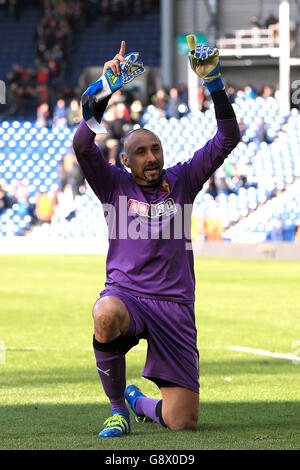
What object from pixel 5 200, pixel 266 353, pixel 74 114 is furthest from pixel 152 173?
pixel 74 114

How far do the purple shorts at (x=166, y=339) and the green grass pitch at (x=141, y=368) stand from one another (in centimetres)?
A: 31

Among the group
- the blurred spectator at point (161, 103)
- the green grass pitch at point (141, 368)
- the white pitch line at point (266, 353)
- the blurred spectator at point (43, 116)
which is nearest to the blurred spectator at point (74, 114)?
the blurred spectator at point (43, 116)

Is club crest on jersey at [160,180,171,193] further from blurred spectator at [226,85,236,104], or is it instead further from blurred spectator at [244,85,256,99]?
blurred spectator at [244,85,256,99]

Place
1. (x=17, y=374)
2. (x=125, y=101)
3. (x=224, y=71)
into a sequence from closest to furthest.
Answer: (x=17, y=374), (x=125, y=101), (x=224, y=71)

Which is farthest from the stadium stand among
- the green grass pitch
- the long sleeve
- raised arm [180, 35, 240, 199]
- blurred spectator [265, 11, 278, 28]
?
the long sleeve

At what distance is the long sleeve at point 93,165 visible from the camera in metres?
5.99

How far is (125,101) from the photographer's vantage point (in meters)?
32.2

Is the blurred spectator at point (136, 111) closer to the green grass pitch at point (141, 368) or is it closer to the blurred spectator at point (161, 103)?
the blurred spectator at point (161, 103)

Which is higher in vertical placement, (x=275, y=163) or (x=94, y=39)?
(x=94, y=39)

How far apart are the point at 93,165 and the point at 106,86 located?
54cm

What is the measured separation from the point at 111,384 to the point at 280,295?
10658 mm

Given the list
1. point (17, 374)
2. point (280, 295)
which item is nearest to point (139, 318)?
point (17, 374)

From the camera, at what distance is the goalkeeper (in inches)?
234
